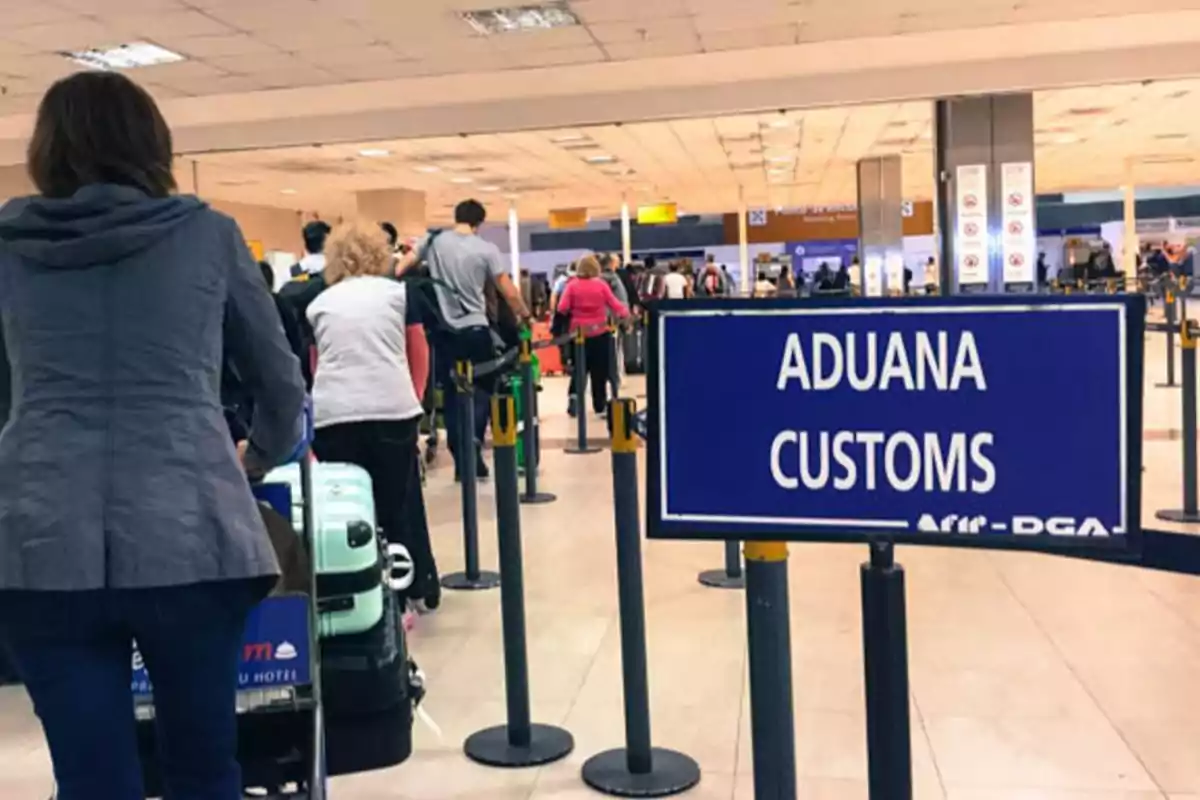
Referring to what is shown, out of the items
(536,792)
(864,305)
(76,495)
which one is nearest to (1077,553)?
(864,305)

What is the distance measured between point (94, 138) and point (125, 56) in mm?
8925

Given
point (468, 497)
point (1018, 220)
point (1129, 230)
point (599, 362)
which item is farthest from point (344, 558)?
point (1129, 230)

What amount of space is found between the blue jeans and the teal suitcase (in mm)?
878

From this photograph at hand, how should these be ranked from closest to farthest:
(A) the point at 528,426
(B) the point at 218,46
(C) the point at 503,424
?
(C) the point at 503,424 < (A) the point at 528,426 < (B) the point at 218,46

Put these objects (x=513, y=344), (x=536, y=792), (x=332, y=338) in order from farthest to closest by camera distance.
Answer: (x=513, y=344) → (x=332, y=338) → (x=536, y=792)

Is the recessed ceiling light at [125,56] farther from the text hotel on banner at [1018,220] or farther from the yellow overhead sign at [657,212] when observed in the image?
the yellow overhead sign at [657,212]

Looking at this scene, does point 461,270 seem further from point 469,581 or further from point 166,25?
point 166,25

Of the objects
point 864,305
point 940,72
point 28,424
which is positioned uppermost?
point 940,72

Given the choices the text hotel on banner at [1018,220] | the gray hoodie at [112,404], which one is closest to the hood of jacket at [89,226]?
the gray hoodie at [112,404]

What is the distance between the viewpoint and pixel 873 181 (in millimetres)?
18656

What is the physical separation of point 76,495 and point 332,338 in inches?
89.4

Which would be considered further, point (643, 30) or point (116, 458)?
point (643, 30)

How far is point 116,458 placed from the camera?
1490mm

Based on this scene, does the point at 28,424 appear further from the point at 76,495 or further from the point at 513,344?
the point at 513,344
